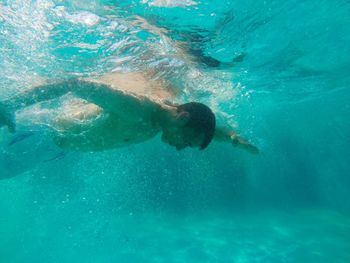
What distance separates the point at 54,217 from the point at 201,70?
87.8 meters

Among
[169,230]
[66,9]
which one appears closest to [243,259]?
[169,230]

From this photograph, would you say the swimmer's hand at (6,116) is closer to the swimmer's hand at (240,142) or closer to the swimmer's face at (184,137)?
the swimmer's face at (184,137)

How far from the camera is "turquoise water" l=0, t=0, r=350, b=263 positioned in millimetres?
9016

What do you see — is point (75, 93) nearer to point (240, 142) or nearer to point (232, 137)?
point (232, 137)

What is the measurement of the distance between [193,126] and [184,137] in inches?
9.8

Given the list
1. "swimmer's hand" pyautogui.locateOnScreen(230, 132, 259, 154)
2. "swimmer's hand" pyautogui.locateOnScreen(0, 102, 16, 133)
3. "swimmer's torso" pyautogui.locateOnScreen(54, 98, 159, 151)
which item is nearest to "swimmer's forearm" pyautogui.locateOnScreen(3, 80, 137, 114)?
"swimmer's hand" pyautogui.locateOnScreen(0, 102, 16, 133)

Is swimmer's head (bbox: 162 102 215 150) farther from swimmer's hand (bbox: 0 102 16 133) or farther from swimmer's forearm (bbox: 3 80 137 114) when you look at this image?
swimmer's hand (bbox: 0 102 16 133)

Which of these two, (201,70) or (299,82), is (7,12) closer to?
(201,70)

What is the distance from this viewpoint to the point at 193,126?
13.7ft

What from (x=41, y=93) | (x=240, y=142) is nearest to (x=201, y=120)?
(x=240, y=142)

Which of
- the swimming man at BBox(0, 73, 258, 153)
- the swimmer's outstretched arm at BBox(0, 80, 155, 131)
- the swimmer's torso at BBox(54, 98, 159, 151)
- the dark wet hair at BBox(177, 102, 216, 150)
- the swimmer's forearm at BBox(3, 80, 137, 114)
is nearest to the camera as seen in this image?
the dark wet hair at BBox(177, 102, 216, 150)

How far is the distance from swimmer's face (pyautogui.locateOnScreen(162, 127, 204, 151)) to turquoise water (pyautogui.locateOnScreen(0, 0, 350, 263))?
201 inches

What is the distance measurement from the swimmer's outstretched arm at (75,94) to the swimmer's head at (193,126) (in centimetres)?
153

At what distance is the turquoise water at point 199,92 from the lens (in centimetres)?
902
